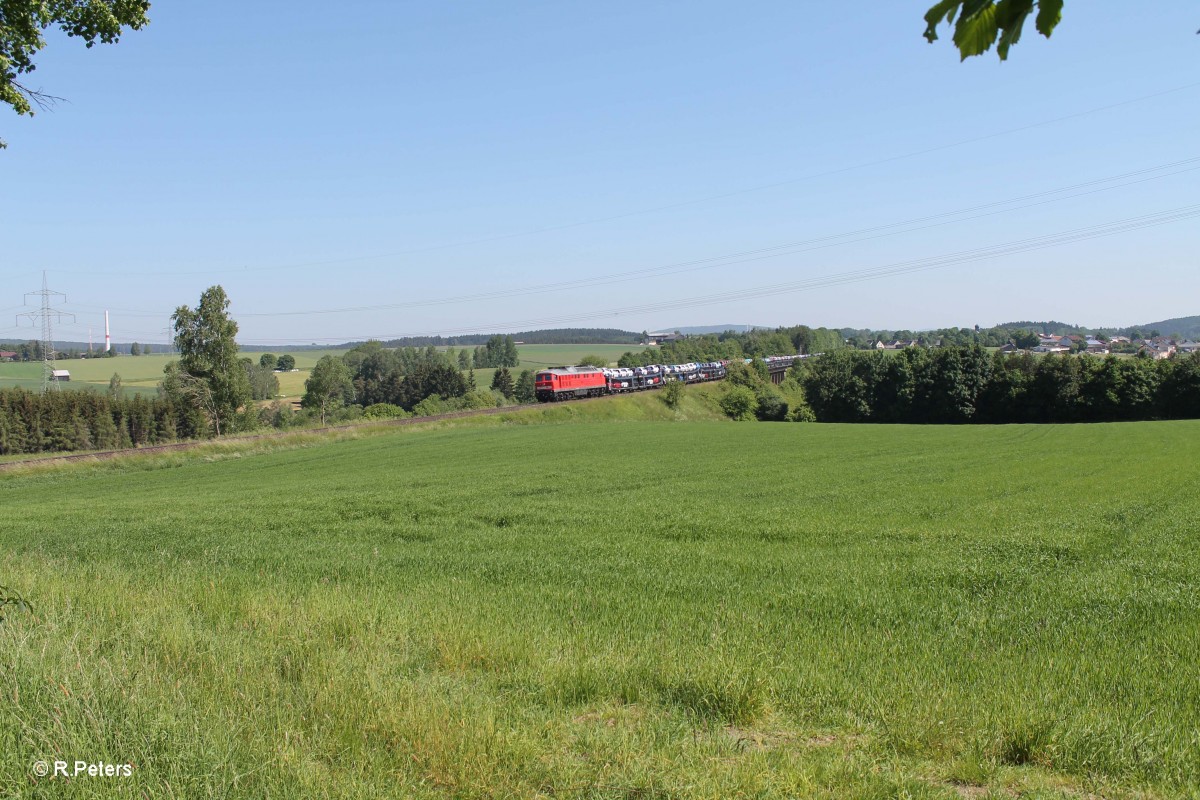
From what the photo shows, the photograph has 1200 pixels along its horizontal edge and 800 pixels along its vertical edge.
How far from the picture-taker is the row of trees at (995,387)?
266ft

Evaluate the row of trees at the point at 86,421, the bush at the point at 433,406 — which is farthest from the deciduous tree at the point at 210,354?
the bush at the point at 433,406

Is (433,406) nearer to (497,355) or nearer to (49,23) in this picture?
(497,355)

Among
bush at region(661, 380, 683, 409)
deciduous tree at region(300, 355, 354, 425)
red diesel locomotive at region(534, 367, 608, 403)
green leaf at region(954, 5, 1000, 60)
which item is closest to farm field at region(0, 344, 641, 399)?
deciduous tree at region(300, 355, 354, 425)

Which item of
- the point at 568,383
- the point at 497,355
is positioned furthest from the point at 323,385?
the point at 497,355

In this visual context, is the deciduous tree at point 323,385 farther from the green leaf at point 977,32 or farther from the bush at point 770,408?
the green leaf at point 977,32

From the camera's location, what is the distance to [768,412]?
105125 mm

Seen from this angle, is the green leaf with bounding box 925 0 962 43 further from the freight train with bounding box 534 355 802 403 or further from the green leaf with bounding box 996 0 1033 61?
the freight train with bounding box 534 355 802 403

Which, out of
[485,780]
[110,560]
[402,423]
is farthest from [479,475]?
[402,423]

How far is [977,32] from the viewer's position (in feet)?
6.49

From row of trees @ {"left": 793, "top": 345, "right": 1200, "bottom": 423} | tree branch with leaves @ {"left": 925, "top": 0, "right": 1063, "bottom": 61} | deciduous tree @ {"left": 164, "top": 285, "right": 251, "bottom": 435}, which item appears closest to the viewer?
tree branch with leaves @ {"left": 925, "top": 0, "right": 1063, "bottom": 61}

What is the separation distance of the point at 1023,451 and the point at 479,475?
92.0 ft

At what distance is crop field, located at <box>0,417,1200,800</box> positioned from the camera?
410 centimetres

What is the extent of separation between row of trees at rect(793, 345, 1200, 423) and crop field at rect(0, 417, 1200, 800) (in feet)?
259

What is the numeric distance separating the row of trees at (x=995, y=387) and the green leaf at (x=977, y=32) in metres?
95.8
